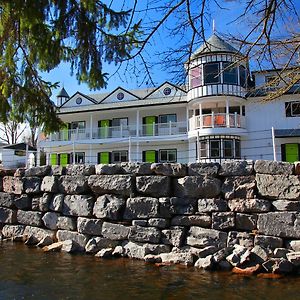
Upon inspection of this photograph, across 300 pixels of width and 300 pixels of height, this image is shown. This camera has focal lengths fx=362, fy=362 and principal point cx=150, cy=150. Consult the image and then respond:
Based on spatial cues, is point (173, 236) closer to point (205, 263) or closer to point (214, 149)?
point (205, 263)

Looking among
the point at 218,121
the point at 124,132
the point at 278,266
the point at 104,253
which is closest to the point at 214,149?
the point at 218,121

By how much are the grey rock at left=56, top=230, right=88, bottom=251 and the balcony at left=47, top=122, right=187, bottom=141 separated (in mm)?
12645

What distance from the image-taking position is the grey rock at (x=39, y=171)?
1072cm

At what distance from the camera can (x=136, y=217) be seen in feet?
29.5

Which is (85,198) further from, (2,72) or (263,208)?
(263,208)

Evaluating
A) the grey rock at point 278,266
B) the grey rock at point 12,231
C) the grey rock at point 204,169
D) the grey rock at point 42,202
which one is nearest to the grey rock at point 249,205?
the grey rock at point 204,169

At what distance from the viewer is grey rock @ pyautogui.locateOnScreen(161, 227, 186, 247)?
334 inches

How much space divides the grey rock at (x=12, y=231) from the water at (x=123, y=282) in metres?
2.56

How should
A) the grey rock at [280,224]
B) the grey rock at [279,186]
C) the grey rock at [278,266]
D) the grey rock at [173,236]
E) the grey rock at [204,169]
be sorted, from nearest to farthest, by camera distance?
the grey rock at [278,266] < the grey rock at [280,224] < the grey rock at [279,186] < the grey rock at [173,236] < the grey rock at [204,169]

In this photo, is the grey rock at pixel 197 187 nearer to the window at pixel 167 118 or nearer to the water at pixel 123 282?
the water at pixel 123 282

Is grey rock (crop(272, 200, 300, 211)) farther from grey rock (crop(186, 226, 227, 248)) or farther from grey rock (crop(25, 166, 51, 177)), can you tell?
grey rock (crop(25, 166, 51, 177))

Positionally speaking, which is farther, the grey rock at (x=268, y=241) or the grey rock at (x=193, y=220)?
the grey rock at (x=193, y=220)

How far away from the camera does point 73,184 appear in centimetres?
999

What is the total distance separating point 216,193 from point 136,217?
2.07 metres
